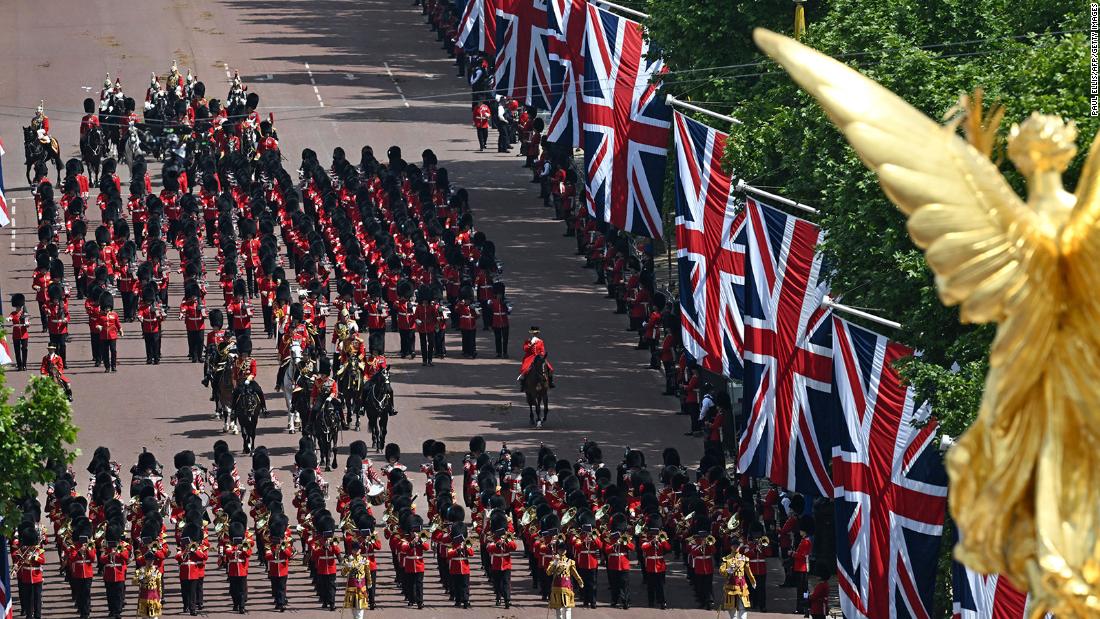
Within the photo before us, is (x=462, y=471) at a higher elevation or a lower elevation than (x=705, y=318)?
lower

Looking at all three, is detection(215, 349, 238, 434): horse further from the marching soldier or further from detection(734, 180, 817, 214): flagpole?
detection(734, 180, 817, 214): flagpole

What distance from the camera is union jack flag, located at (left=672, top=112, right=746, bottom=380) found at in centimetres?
3316

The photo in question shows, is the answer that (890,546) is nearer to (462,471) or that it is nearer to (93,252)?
(462,471)

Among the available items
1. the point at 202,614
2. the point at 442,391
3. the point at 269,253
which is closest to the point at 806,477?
the point at 202,614

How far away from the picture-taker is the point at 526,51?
4959 centimetres

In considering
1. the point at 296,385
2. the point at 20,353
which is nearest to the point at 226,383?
the point at 296,385

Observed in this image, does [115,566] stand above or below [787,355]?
below

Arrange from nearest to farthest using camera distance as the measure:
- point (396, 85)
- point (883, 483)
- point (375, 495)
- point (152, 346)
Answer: point (883, 483) → point (375, 495) → point (152, 346) → point (396, 85)

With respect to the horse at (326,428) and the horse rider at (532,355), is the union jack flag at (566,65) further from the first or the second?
the horse at (326,428)

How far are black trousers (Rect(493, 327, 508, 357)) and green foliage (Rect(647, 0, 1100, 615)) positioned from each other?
624cm

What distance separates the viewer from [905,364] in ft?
81.5

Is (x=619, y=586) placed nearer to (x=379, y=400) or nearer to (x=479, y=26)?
(x=379, y=400)

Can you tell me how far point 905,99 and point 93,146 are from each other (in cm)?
3180

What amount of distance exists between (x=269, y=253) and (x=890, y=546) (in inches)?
952
